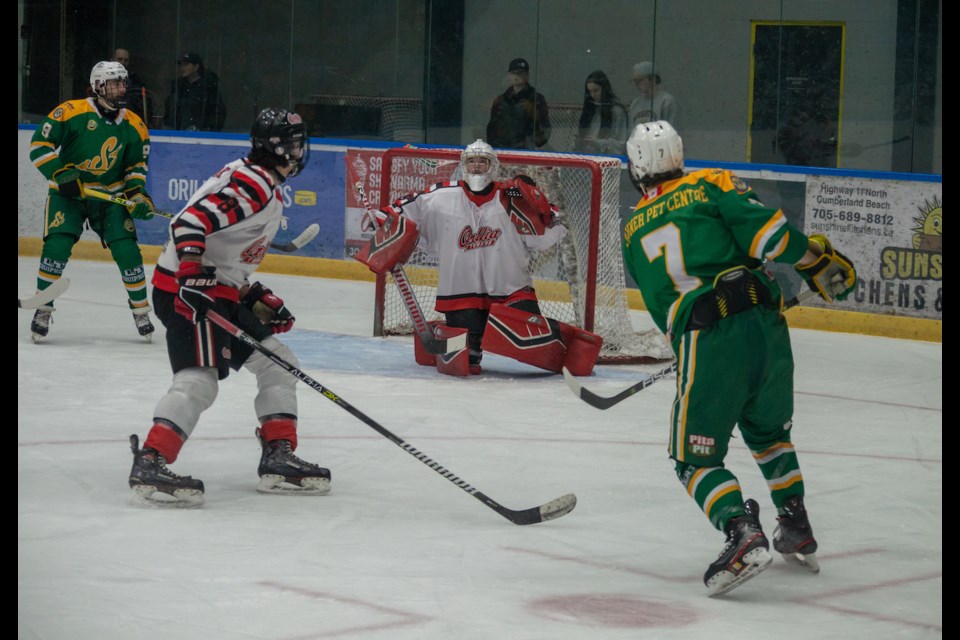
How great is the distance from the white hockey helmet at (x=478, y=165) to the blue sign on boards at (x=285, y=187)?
10.3ft

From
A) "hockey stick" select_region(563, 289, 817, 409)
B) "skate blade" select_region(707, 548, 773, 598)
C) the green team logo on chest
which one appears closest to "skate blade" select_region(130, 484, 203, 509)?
"hockey stick" select_region(563, 289, 817, 409)

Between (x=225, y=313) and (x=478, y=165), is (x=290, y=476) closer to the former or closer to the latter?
(x=225, y=313)

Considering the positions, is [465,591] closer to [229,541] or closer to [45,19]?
[229,541]

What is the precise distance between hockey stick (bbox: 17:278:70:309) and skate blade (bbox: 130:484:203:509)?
2.51m

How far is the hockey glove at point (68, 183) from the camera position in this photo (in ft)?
21.5

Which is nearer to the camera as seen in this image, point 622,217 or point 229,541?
point 229,541

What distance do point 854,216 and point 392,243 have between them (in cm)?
270

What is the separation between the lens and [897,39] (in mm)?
8008

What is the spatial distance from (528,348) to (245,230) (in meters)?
2.31

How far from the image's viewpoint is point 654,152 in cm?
328

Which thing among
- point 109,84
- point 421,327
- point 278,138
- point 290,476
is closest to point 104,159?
point 109,84

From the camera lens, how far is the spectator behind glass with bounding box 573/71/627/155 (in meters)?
Answer: 8.91

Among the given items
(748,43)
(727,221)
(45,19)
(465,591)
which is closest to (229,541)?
(465,591)

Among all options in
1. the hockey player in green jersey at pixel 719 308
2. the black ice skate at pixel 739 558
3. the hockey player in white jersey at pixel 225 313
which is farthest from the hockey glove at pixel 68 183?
the black ice skate at pixel 739 558
